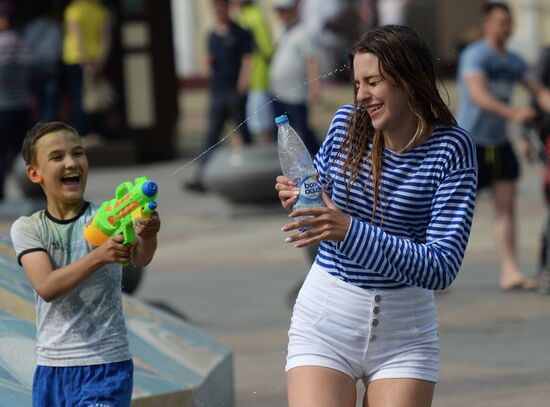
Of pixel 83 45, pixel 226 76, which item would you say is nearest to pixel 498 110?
pixel 226 76

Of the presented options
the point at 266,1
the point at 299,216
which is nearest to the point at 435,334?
the point at 299,216

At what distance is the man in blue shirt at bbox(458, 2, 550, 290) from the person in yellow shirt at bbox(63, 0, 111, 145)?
8.46m

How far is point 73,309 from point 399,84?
1.17 m

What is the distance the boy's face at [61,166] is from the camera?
13.6ft

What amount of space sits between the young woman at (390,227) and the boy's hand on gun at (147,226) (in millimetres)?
386

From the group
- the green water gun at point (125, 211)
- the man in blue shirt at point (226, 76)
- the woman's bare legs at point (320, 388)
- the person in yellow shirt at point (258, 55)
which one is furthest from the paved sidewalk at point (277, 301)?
the person in yellow shirt at point (258, 55)

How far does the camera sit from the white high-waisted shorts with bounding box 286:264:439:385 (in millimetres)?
3881

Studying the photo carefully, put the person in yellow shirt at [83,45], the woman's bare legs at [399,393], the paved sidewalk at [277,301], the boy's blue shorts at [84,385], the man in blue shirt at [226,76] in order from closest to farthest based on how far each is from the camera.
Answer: the woman's bare legs at [399,393] < the boy's blue shorts at [84,385] < the paved sidewalk at [277,301] < the man in blue shirt at [226,76] < the person in yellow shirt at [83,45]

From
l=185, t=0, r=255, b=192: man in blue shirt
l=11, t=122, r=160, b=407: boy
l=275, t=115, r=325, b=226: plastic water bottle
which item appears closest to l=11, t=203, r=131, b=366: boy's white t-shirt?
l=11, t=122, r=160, b=407: boy

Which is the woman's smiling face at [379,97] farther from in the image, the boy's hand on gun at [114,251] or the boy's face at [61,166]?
the boy's face at [61,166]

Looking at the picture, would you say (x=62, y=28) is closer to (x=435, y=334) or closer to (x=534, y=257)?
(x=534, y=257)

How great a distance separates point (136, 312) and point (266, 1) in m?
23.5

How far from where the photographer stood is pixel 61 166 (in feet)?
13.6

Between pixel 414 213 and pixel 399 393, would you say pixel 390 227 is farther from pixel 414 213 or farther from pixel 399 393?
pixel 399 393
